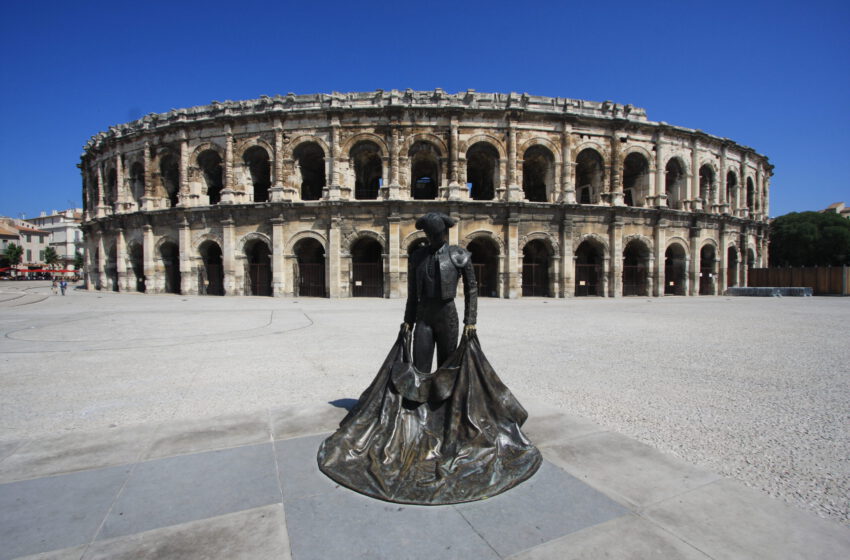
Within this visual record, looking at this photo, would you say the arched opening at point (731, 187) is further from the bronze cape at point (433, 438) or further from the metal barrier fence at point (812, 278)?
the bronze cape at point (433, 438)

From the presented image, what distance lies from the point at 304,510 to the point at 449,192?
1778 cm

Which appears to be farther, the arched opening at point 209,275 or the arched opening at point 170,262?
the arched opening at point 170,262

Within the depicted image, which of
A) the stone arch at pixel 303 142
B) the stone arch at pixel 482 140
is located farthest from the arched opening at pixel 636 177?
the stone arch at pixel 303 142

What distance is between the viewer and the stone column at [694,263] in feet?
73.5

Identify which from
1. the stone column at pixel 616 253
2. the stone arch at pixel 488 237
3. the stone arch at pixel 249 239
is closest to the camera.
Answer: the stone arch at pixel 488 237

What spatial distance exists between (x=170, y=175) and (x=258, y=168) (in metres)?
5.87

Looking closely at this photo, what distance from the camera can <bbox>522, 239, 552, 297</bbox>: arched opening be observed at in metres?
21.0

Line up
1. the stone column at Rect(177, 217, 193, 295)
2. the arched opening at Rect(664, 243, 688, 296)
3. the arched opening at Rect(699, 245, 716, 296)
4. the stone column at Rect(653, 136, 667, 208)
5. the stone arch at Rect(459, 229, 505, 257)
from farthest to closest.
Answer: the arched opening at Rect(699, 245, 716, 296) → the arched opening at Rect(664, 243, 688, 296) → the stone column at Rect(653, 136, 667, 208) → the stone column at Rect(177, 217, 193, 295) → the stone arch at Rect(459, 229, 505, 257)

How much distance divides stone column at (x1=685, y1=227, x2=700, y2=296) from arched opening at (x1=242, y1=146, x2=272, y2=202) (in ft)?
81.5

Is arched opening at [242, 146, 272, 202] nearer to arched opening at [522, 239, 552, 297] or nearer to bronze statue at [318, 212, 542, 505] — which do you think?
arched opening at [522, 239, 552, 297]

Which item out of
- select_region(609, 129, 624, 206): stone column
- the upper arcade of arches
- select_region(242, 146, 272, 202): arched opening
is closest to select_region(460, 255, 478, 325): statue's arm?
the upper arcade of arches

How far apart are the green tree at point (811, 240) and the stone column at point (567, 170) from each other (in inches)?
1178

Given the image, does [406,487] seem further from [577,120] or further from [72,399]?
[577,120]

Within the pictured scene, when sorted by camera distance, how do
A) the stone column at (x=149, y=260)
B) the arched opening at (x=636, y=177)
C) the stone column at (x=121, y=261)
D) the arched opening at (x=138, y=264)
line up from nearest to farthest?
the arched opening at (x=636, y=177)
the stone column at (x=149, y=260)
the stone column at (x=121, y=261)
the arched opening at (x=138, y=264)
